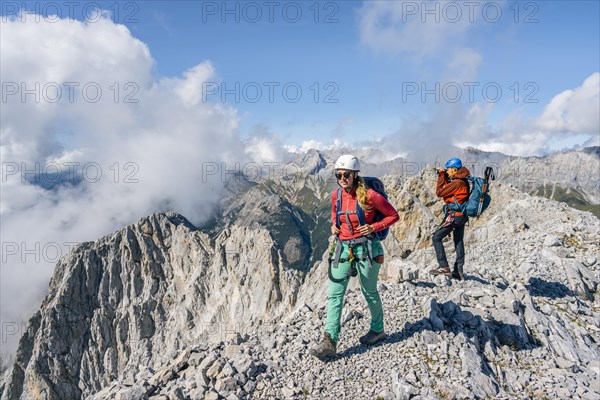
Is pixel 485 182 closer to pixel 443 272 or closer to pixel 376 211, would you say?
pixel 443 272

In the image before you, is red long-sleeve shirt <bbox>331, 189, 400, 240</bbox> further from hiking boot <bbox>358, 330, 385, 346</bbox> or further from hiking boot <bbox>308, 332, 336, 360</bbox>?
hiking boot <bbox>358, 330, 385, 346</bbox>

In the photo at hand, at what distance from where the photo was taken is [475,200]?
52.4ft

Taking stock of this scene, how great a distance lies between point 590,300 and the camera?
18328 millimetres

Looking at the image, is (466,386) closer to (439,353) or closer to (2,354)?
(439,353)

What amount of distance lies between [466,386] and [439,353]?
Answer: 1.31 metres

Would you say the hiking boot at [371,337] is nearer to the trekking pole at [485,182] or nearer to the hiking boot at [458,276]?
the hiking boot at [458,276]

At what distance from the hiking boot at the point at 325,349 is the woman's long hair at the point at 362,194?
4113mm

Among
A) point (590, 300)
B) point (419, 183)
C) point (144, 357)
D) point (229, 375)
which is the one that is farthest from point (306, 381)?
point (144, 357)

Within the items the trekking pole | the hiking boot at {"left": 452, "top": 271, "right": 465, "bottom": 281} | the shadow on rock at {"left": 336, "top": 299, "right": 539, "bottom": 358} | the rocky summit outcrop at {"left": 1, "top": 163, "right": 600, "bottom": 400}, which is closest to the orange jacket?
the trekking pole

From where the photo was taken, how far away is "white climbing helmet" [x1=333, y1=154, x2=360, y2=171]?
10.3 meters

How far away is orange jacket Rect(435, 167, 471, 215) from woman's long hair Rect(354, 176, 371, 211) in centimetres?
728

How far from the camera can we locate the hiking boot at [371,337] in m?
11.6

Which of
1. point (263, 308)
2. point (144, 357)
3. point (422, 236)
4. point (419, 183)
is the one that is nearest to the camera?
point (422, 236)

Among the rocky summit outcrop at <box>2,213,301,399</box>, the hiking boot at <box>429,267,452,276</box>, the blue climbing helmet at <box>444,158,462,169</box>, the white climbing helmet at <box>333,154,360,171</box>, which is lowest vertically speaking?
the rocky summit outcrop at <box>2,213,301,399</box>
